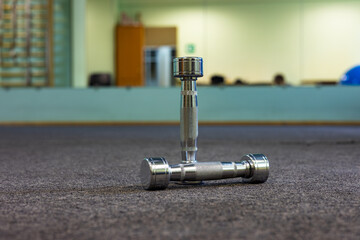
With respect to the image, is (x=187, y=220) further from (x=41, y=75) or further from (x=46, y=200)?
(x=41, y=75)

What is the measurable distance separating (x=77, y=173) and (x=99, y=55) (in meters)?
6.32

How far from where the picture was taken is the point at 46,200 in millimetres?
914

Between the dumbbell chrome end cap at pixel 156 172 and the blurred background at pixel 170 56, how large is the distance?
3976mm

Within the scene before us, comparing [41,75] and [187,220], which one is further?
[41,75]

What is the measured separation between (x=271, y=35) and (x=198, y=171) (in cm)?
747

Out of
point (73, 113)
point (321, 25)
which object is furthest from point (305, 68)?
point (73, 113)

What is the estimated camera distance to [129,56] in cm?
763

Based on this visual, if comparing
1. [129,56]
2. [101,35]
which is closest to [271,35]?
[129,56]

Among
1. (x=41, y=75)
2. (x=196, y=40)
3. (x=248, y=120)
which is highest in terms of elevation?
(x=196, y=40)

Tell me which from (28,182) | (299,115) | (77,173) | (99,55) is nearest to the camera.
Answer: (28,182)

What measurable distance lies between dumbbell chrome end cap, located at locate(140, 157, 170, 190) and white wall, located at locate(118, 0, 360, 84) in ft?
23.2

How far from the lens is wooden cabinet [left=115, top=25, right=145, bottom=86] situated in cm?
758

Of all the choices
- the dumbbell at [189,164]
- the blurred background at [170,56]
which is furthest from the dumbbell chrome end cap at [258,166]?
the blurred background at [170,56]

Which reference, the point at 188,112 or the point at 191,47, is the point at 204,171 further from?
the point at 191,47
